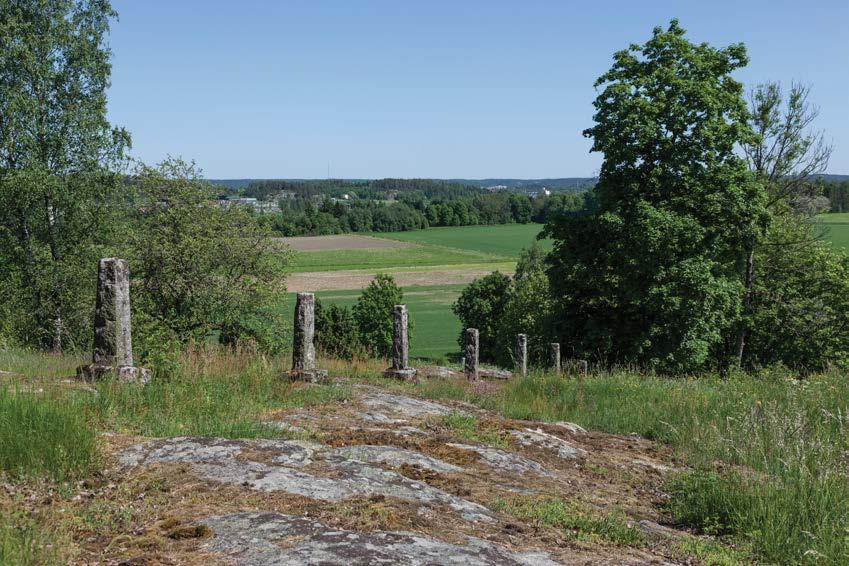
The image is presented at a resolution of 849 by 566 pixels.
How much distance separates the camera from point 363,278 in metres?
97.6

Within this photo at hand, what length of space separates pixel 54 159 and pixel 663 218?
22569mm

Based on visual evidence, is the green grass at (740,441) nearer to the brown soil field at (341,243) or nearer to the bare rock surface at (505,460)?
the bare rock surface at (505,460)

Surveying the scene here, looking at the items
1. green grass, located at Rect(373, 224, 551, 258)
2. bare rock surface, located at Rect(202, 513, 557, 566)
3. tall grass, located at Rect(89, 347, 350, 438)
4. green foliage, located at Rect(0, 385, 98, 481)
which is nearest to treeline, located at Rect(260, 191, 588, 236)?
green grass, located at Rect(373, 224, 551, 258)

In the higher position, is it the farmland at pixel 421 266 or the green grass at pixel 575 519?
the green grass at pixel 575 519

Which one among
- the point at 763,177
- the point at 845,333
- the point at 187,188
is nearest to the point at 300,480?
the point at 187,188

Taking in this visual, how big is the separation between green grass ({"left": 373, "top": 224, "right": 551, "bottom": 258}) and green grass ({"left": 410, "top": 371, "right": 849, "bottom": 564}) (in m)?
111

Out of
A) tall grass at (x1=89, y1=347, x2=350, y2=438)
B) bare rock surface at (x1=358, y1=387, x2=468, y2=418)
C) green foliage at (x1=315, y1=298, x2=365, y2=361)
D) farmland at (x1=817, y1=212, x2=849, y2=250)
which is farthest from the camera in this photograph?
farmland at (x1=817, y1=212, x2=849, y2=250)

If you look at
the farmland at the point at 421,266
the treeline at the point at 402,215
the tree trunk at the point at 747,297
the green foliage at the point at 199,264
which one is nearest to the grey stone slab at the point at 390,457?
the green foliage at the point at 199,264

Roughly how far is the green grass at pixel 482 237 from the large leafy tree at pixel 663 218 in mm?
97366

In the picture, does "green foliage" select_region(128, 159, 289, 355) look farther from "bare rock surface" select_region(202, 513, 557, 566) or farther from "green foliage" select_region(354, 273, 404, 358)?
"green foliage" select_region(354, 273, 404, 358)

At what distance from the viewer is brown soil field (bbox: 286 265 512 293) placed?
9056 cm

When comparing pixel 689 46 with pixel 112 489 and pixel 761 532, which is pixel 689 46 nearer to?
pixel 761 532

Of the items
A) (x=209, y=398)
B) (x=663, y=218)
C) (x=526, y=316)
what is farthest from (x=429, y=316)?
(x=209, y=398)

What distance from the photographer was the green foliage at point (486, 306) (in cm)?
6119
